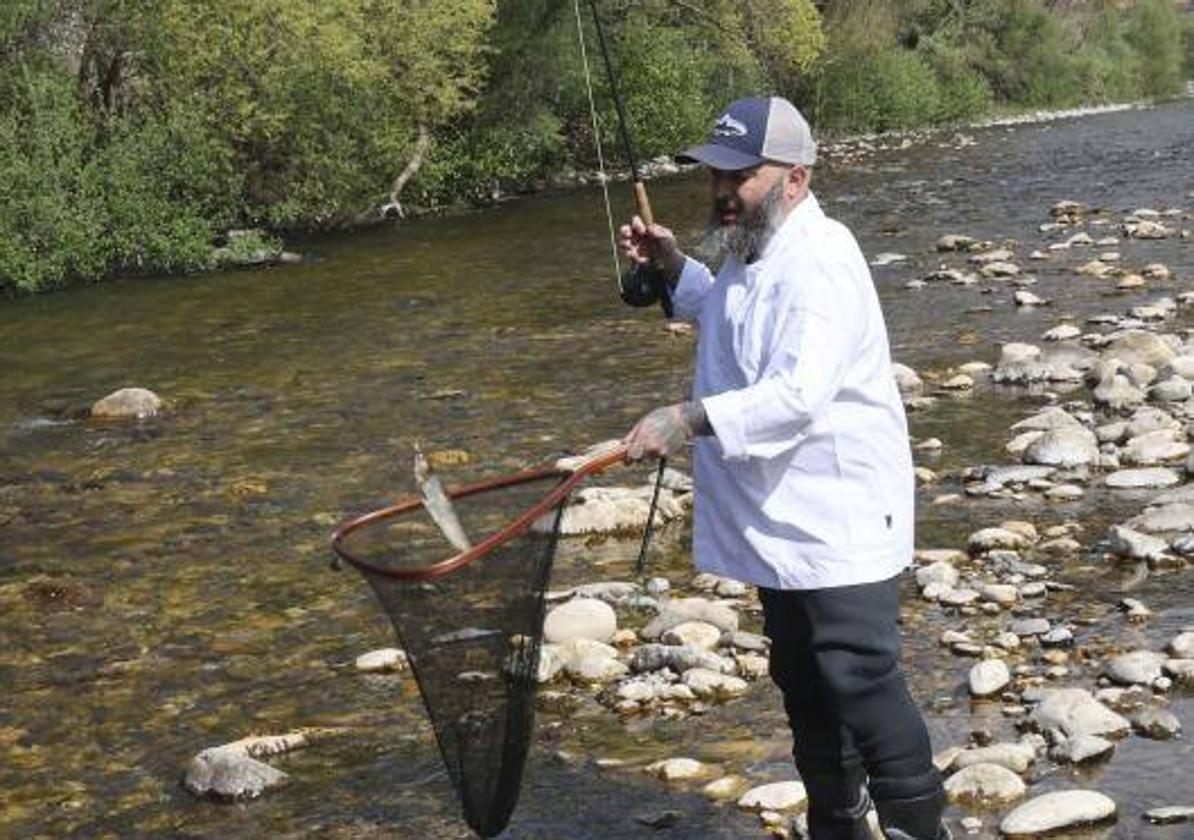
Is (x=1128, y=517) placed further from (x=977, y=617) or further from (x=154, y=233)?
(x=154, y=233)

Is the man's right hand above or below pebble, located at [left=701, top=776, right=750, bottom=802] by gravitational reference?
above

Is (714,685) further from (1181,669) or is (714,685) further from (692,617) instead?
(1181,669)

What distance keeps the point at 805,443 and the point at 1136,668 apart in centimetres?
295

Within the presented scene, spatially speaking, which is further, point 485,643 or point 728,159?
point 485,643

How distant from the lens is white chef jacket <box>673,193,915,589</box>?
14.3 ft

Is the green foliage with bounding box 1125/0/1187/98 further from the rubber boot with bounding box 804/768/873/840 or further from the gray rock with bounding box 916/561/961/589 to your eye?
the rubber boot with bounding box 804/768/873/840

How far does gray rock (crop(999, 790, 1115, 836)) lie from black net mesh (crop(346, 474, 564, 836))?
1802 millimetres

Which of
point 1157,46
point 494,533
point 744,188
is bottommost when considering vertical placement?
point 1157,46

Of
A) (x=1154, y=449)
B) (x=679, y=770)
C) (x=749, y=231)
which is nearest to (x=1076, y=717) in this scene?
(x=679, y=770)

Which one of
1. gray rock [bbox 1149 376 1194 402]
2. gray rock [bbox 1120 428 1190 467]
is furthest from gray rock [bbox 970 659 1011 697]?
gray rock [bbox 1149 376 1194 402]

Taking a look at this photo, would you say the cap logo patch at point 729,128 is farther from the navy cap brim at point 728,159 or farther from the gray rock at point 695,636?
the gray rock at point 695,636

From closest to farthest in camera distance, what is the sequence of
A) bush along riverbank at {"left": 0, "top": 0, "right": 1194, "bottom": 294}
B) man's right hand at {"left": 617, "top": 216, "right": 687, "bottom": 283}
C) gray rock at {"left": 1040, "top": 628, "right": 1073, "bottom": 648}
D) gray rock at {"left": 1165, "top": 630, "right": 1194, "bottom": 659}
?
man's right hand at {"left": 617, "top": 216, "right": 687, "bottom": 283} → gray rock at {"left": 1165, "top": 630, "right": 1194, "bottom": 659} → gray rock at {"left": 1040, "top": 628, "right": 1073, "bottom": 648} → bush along riverbank at {"left": 0, "top": 0, "right": 1194, "bottom": 294}

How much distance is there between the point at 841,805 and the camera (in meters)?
4.93

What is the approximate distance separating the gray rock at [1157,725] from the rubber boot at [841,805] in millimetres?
1784
